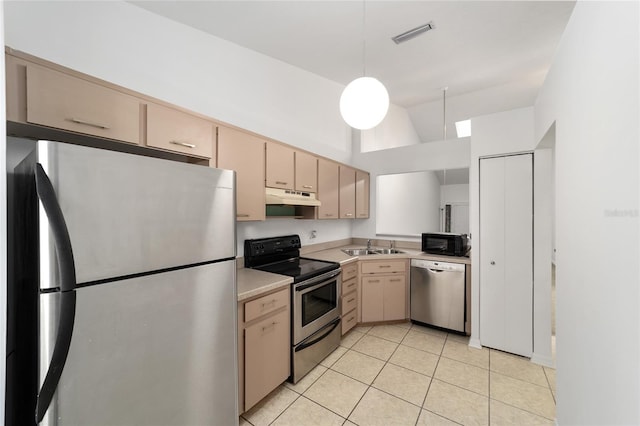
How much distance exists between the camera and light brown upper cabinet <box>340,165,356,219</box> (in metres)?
3.40

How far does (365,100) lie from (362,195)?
2.17 meters

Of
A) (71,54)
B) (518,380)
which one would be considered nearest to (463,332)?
(518,380)

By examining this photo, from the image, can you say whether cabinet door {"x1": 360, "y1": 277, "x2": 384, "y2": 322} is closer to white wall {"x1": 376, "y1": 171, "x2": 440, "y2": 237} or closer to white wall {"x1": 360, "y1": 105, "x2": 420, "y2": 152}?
white wall {"x1": 376, "y1": 171, "x2": 440, "y2": 237}

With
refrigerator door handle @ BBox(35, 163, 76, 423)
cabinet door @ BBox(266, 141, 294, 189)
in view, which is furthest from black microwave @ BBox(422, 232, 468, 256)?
refrigerator door handle @ BBox(35, 163, 76, 423)

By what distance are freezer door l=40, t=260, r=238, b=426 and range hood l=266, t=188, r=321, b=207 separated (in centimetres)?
90

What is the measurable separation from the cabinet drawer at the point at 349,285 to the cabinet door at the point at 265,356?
1.00 meters

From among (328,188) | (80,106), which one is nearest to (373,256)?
(328,188)

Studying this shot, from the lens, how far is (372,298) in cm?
→ 319

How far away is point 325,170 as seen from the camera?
3.08 meters

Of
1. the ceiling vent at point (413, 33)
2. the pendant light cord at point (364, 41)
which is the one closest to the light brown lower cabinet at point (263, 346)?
the pendant light cord at point (364, 41)

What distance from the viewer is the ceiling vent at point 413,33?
2318mm

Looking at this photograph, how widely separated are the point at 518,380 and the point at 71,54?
412cm

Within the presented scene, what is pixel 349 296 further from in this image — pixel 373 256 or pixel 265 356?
pixel 265 356

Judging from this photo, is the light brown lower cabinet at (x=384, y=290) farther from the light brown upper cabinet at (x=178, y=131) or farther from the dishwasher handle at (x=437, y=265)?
the light brown upper cabinet at (x=178, y=131)
